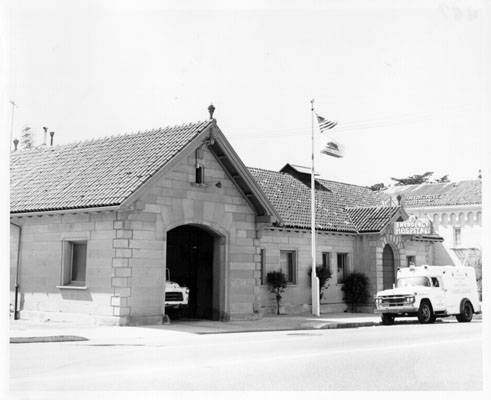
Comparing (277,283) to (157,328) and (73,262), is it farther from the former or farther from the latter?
(73,262)

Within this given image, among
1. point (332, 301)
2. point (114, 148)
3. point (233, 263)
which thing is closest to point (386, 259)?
point (332, 301)

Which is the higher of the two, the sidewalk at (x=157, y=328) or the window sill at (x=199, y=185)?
the window sill at (x=199, y=185)

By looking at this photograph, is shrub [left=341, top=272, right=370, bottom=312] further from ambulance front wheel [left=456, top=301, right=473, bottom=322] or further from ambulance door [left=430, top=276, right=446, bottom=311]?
ambulance door [left=430, top=276, right=446, bottom=311]

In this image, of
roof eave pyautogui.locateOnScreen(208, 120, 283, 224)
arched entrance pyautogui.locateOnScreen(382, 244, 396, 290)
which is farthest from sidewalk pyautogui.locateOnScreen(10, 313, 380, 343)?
arched entrance pyautogui.locateOnScreen(382, 244, 396, 290)

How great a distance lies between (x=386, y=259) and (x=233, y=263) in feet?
39.9

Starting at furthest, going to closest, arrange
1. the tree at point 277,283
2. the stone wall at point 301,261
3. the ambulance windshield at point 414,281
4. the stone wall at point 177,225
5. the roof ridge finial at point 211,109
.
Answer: the stone wall at point 301,261 < the tree at point 277,283 < the ambulance windshield at point 414,281 < the roof ridge finial at point 211,109 < the stone wall at point 177,225

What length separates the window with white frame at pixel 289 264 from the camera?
30.8m

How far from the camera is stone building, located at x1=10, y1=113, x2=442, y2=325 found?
22031 mm

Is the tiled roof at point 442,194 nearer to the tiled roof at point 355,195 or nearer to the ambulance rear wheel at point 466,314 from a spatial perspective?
the tiled roof at point 355,195

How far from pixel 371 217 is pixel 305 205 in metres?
3.61

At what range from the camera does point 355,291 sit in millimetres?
33094

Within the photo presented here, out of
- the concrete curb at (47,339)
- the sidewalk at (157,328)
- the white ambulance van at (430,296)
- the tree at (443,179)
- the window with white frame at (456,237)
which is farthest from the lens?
the tree at (443,179)

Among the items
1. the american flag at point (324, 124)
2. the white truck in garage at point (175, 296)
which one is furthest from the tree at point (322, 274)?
the white truck in garage at point (175, 296)

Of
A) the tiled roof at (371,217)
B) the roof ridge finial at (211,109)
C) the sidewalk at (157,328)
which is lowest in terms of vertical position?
the sidewalk at (157,328)
